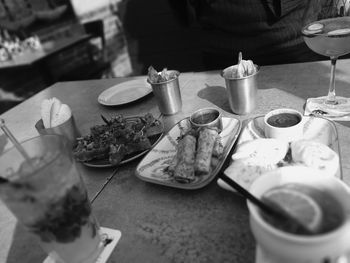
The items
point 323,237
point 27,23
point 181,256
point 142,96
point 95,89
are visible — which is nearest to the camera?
point 323,237

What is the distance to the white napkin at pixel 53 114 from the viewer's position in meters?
1.09

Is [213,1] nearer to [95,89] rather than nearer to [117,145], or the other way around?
[95,89]

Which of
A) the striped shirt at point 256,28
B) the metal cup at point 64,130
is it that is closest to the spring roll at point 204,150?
the metal cup at point 64,130

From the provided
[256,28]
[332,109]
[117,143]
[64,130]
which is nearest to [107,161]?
[117,143]

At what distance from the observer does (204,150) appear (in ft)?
2.78

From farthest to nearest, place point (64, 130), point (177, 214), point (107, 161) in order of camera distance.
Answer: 1. point (64, 130)
2. point (107, 161)
3. point (177, 214)

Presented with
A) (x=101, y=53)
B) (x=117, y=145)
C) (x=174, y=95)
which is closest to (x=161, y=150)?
(x=117, y=145)

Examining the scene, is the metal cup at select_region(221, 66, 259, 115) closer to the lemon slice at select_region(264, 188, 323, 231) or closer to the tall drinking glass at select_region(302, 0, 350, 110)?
the tall drinking glass at select_region(302, 0, 350, 110)

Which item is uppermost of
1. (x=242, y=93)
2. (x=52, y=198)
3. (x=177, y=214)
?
(x=52, y=198)

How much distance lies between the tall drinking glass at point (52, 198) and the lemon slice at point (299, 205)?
15.8 inches

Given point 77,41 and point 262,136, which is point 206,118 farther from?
point 77,41

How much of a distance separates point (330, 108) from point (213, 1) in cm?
94

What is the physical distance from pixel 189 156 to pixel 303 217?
0.41 meters

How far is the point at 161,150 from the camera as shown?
0.97 meters
